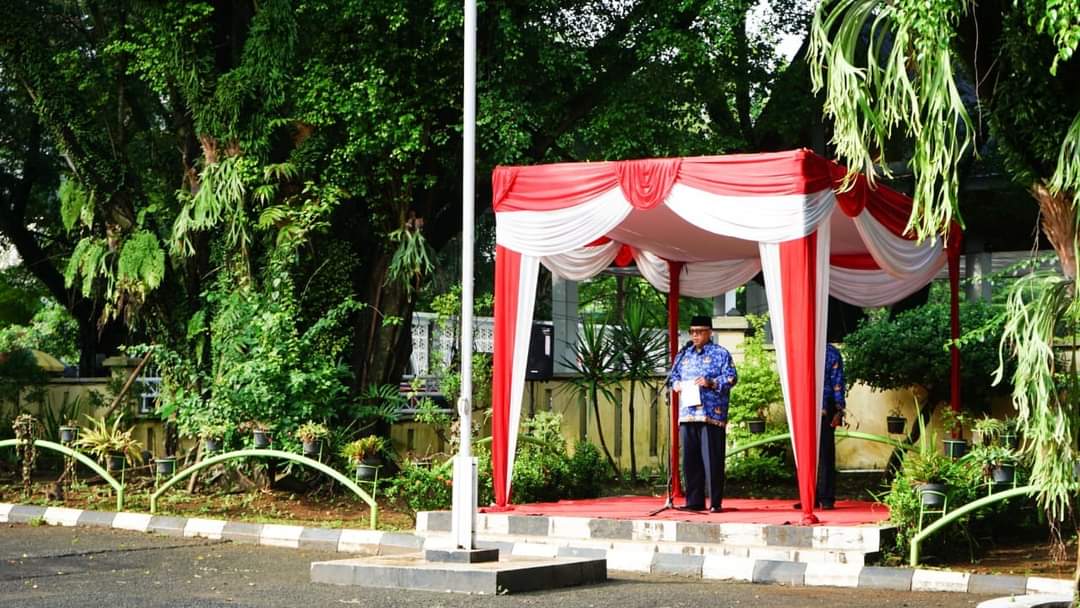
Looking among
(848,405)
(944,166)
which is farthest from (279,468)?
(944,166)

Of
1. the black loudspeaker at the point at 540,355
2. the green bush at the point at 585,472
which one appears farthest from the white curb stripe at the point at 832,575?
the black loudspeaker at the point at 540,355

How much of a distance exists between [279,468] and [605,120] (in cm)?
554

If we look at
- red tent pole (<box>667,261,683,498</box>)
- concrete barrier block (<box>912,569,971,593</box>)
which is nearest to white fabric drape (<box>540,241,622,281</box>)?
red tent pole (<box>667,261,683,498</box>)

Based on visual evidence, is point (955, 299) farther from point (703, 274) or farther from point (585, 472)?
point (585, 472)

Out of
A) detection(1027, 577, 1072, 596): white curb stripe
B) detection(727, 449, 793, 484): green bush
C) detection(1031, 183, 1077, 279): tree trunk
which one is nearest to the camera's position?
detection(1031, 183, 1077, 279): tree trunk

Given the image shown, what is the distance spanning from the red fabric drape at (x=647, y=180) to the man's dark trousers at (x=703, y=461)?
6.67ft

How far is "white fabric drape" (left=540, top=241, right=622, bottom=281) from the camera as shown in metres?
14.1

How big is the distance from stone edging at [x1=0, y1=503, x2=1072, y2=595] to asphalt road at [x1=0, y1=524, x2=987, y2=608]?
8.9 inches

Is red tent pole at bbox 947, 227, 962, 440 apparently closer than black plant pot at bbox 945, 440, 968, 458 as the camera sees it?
No

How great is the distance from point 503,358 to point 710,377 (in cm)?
187

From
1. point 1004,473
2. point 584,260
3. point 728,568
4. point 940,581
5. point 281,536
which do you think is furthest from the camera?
point 584,260

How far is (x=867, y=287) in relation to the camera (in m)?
15.7

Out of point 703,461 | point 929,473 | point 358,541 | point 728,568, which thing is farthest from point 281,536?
point 929,473

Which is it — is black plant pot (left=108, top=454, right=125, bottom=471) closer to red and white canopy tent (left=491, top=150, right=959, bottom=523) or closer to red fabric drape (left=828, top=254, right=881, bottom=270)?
red and white canopy tent (left=491, top=150, right=959, bottom=523)
